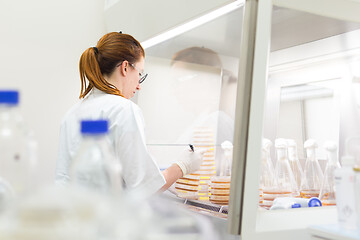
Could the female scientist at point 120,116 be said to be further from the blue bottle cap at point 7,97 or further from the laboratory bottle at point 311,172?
the blue bottle cap at point 7,97

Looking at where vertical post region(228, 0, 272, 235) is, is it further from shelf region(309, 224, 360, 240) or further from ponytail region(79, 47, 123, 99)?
ponytail region(79, 47, 123, 99)

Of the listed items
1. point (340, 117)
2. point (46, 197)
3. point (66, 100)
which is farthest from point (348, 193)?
point (66, 100)

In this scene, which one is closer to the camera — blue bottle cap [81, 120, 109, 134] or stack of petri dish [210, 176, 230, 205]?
blue bottle cap [81, 120, 109, 134]

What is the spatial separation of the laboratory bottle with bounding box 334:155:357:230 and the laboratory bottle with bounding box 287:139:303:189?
0.58 m

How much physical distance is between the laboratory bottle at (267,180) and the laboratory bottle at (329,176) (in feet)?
0.80

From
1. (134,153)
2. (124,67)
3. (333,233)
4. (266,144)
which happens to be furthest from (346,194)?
(124,67)

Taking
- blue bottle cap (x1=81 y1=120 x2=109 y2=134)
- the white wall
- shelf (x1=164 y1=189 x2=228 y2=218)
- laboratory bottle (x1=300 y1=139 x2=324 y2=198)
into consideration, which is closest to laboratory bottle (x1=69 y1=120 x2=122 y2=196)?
blue bottle cap (x1=81 y1=120 x2=109 y2=134)

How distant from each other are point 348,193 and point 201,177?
825 millimetres

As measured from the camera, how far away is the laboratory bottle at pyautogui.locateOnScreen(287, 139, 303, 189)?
5.50 feet

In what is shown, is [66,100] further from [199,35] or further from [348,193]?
[348,193]

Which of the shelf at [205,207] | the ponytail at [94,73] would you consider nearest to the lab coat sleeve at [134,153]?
the ponytail at [94,73]

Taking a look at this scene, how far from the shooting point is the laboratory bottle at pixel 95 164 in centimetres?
53

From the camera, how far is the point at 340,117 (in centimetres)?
176

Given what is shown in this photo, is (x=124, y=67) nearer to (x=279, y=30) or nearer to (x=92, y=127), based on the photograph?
(x=279, y=30)
